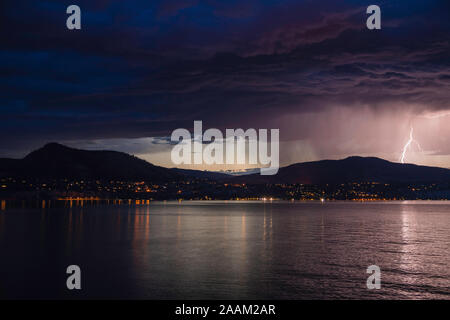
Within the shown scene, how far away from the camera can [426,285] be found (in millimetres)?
34188

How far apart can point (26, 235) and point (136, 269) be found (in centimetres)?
3972

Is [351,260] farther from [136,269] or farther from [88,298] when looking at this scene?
[88,298]

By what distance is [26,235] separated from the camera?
7206cm

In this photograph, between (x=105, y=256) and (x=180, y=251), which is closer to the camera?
(x=105, y=256)

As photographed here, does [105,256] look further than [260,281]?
Yes

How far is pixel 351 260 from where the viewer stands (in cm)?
4716

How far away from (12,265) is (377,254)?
40190 mm

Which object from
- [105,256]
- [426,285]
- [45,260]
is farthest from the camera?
[105,256]
